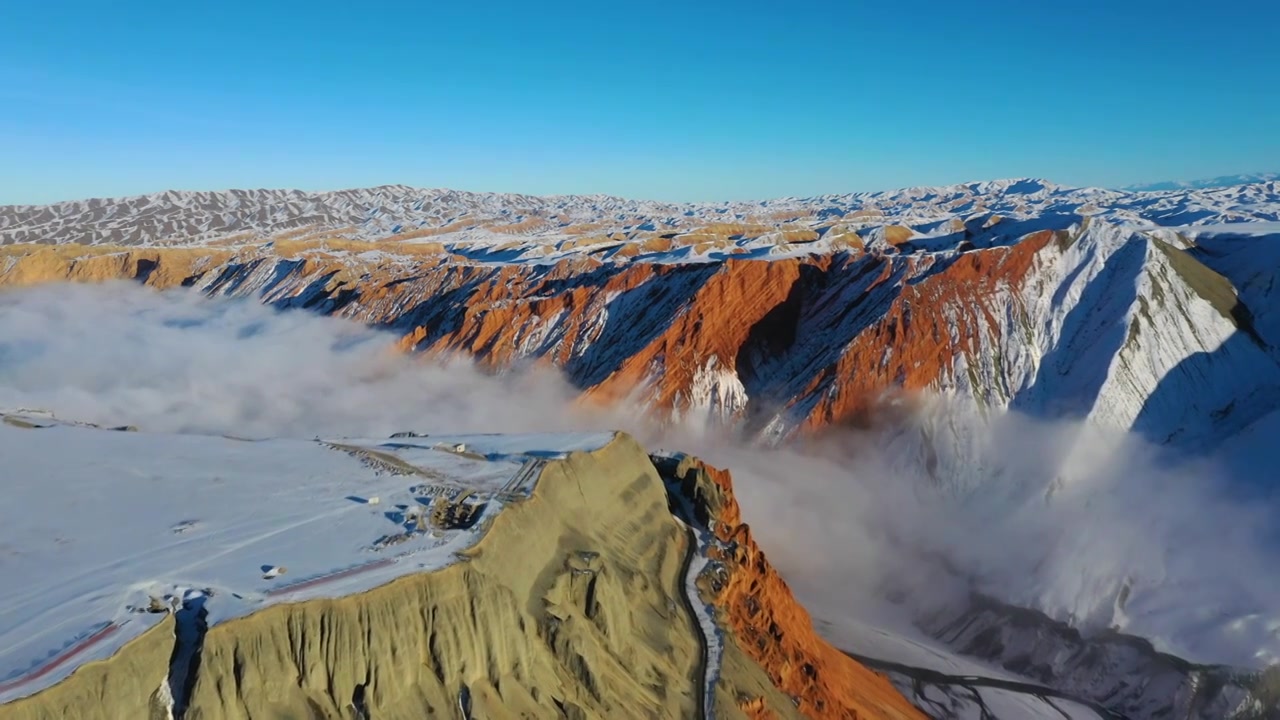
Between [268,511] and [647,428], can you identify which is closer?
[268,511]

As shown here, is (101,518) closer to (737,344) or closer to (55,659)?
(55,659)

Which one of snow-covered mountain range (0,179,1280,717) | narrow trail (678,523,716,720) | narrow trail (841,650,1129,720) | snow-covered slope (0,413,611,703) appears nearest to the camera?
snow-covered slope (0,413,611,703)

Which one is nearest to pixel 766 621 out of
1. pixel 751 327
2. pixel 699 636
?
pixel 699 636

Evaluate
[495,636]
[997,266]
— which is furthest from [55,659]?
[997,266]

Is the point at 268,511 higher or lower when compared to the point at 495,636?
higher

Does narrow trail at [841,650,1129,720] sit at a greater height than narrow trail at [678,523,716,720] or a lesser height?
lesser

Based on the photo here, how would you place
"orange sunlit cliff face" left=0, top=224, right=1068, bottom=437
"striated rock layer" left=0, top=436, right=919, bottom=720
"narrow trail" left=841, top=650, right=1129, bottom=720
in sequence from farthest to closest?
"orange sunlit cliff face" left=0, top=224, right=1068, bottom=437 < "narrow trail" left=841, top=650, right=1129, bottom=720 < "striated rock layer" left=0, top=436, right=919, bottom=720

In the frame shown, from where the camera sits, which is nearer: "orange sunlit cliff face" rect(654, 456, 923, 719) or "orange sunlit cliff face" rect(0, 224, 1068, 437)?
"orange sunlit cliff face" rect(654, 456, 923, 719)

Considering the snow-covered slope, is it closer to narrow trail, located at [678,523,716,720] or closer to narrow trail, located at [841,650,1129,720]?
narrow trail, located at [678,523,716,720]

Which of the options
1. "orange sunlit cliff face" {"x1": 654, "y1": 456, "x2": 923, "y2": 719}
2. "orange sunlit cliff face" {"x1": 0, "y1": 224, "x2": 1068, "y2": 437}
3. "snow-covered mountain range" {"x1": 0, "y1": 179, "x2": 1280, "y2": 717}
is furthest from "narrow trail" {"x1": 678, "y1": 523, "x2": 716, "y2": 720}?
"orange sunlit cliff face" {"x1": 0, "y1": 224, "x2": 1068, "y2": 437}
